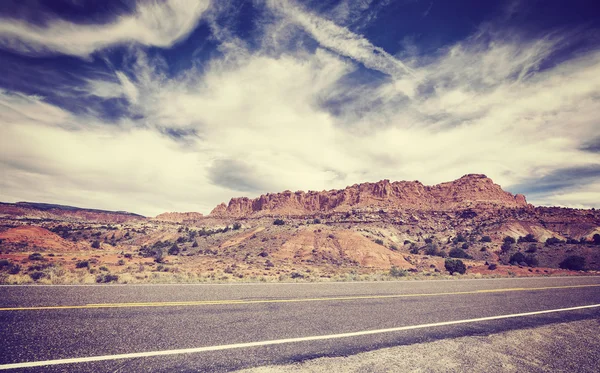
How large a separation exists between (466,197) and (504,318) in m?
104

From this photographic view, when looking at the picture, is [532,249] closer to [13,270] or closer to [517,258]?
[517,258]

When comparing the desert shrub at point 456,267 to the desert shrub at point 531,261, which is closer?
the desert shrub at point 456,267

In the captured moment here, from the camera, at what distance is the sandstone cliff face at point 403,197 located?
96.0 meters

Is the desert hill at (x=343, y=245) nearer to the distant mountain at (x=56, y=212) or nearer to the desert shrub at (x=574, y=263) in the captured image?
the desert shrub at (x=574, y=263)

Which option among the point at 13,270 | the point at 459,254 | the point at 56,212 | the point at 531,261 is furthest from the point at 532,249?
the point at 56,212

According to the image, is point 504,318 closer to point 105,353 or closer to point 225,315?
point 225,315

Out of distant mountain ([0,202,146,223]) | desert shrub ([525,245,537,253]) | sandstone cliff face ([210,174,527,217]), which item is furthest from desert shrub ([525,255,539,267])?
distant mountain ([0,202,146,223])

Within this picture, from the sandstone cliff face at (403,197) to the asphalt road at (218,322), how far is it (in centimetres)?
8272

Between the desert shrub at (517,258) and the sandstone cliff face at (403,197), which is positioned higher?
the sandstone cliff face at (403,197)

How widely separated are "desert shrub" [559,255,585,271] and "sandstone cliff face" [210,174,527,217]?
156ft

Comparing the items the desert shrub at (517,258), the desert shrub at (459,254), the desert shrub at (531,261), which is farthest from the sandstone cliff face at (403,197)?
the desert shrub at (531,261)

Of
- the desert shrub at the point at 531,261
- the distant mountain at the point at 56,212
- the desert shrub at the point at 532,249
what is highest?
the distant mountain at the point at 56,212

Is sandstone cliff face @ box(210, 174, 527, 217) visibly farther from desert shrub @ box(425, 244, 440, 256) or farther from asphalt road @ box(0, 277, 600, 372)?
asphalt road @ box(0, 277, 600, 372)

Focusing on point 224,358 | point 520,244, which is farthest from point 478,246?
point 224,358
